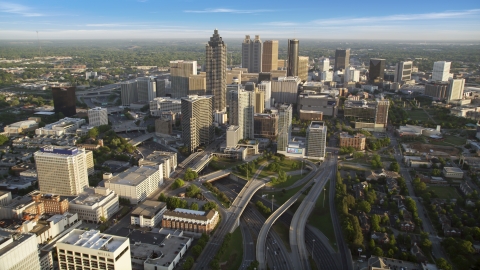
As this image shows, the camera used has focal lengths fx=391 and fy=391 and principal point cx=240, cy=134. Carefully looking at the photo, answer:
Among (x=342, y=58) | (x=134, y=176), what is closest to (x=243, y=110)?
(x=134, y=176)

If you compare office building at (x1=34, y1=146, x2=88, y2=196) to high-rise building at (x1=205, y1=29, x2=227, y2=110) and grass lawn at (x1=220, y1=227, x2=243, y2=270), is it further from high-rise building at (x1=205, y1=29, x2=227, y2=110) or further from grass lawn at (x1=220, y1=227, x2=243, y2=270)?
high-rise building at (x1=205, y1=29, x2=227, y2=110)

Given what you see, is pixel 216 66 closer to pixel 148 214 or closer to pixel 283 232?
pixel 148 214

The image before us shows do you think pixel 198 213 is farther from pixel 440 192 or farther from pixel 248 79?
pixel 248 79

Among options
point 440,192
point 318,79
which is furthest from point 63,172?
point 318,79

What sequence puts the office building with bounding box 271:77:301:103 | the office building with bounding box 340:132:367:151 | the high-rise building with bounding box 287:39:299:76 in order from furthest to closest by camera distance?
the high-rise building with bounding box 287:39:299:76 < the office building with bounding box 271:77:301:103 < the office building with bounding box 340:132:367:151

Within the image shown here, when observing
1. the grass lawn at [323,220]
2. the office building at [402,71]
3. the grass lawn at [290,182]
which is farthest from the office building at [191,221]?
the office building at [402,71]

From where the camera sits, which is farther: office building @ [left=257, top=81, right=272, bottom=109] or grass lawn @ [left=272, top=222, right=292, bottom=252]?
office building @ [left=257, top=81, right=272, bottom=109]

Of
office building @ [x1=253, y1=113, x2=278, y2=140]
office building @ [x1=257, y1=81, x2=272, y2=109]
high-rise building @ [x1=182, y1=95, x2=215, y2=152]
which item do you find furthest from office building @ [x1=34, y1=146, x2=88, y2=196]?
office building @ [x1=257, y1=81, x2=272, y2=109]
